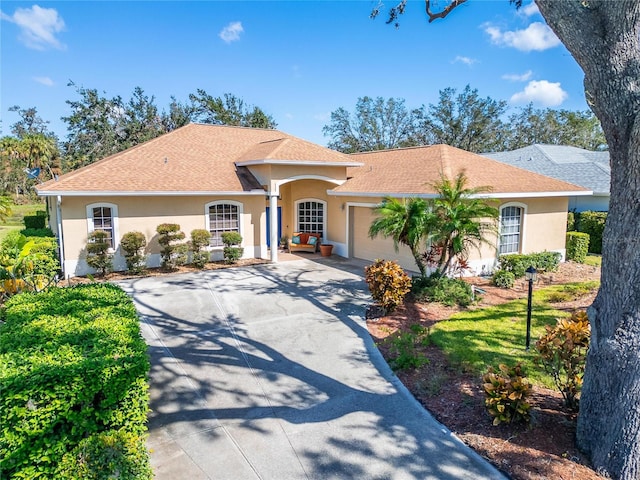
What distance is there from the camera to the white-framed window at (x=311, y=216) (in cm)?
2122

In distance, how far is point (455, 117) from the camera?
156 ft

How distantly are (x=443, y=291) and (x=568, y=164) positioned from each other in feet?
66.5

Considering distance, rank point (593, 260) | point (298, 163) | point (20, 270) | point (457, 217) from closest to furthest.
A: point (20, 270)
point (457, 217)
point (298, 163)
point (593, 260)

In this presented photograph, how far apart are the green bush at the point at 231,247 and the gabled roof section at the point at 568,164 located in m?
18.5

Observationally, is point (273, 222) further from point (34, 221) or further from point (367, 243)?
point (34, 221)

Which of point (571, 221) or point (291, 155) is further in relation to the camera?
point (571, 221)

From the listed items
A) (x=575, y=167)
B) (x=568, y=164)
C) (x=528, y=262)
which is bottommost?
(x=528, y=262)

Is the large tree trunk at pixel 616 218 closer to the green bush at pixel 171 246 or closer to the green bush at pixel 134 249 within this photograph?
the green bush at pixel 171 246

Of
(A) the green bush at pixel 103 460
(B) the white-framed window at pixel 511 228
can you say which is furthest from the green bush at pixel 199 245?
(A) the green bush at pixel 103 460

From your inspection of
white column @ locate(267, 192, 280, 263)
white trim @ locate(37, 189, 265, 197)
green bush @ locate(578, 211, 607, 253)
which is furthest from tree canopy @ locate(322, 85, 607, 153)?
white trim @ locate(37, 189, 265, 197)

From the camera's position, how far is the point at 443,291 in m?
12.0

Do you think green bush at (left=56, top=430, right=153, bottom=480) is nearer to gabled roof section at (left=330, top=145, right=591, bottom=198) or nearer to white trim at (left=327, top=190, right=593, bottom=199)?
white trim at (left=327, top=190, right=593, bottom=199)

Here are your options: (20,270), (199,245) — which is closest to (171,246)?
(199,245)

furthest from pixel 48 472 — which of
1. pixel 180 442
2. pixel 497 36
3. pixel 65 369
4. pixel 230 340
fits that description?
pixel 497 36
